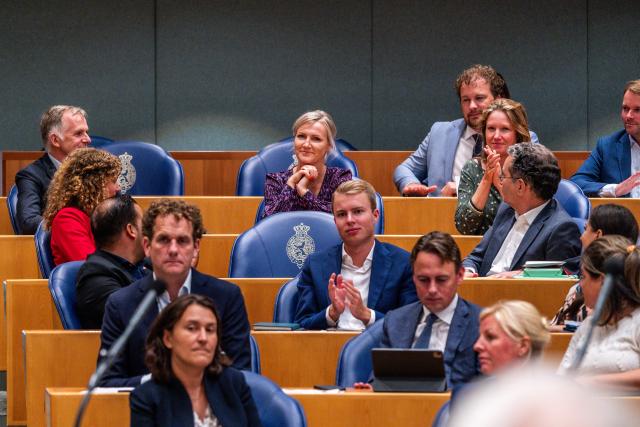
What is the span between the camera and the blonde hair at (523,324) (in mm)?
2230

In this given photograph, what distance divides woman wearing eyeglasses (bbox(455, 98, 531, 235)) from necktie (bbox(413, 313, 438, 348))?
128 centimetres

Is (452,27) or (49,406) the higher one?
(452,27)

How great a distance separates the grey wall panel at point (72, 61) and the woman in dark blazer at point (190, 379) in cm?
540

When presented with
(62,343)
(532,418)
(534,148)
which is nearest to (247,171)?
(534,148)

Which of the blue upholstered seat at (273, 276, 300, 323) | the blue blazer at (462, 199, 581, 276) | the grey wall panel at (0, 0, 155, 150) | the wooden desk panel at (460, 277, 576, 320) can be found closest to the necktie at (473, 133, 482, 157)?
the blue blazer at (462, 199, 581, 276)

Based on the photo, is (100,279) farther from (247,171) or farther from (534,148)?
(247,171)

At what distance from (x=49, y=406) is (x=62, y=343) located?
46 centimetres

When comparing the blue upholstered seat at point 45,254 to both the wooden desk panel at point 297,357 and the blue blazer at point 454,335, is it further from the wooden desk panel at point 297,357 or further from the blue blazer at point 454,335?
the blue blazer at point 454,335

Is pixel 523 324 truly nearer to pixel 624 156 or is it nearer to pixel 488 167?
pixel 488 167

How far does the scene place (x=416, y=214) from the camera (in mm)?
4707

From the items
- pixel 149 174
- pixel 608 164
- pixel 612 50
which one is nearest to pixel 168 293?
pixel 149 174

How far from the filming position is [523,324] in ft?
7.39

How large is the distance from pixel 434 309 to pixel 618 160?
2.27 meters

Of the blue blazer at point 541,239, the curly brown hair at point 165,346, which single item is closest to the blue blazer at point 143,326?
the curly brown hair at point 165,346
